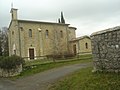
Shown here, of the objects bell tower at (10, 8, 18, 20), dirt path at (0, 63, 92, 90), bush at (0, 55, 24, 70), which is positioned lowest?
dirt path at (0, 63, 92, 90)

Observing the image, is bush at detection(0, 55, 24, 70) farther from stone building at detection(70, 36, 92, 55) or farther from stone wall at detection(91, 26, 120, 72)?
stone building at detection(70, 36, 92, 55)

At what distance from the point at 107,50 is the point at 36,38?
35.0m

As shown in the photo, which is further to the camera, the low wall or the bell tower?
the bell tower

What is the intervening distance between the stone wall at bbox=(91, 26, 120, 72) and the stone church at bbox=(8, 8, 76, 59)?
29231 mm

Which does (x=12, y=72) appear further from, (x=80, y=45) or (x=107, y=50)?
(x=80, y=45)

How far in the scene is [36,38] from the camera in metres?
45.8

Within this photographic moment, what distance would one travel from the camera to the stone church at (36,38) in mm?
44188

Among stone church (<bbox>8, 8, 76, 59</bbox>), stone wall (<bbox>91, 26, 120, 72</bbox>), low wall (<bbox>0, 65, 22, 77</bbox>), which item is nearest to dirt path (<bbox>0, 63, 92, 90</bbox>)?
stone wall (<bbox>91, 26, 120, 72</bbox>)

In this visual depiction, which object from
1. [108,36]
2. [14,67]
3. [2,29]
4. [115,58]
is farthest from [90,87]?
[2,29]

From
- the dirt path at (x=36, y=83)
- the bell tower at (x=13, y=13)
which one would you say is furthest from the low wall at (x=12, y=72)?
the bell tower at (x=13, y=13)

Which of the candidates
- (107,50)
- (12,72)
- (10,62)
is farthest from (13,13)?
(107,50)

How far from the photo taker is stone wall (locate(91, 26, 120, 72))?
35.6 feet

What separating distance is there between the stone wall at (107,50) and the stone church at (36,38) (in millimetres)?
29231

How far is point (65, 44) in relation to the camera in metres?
49.8
